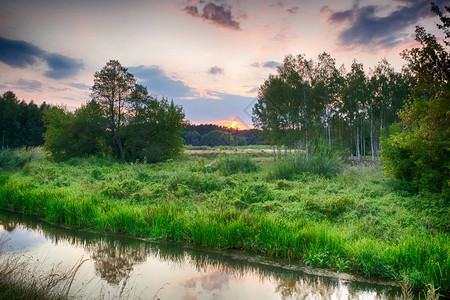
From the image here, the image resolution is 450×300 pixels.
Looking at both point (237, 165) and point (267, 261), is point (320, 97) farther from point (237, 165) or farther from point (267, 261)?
point (267, 261)

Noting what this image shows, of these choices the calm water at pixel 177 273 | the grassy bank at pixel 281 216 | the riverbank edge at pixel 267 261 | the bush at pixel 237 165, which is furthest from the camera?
the bush at pixel 237 165

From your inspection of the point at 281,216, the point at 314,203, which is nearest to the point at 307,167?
the point at 314,203

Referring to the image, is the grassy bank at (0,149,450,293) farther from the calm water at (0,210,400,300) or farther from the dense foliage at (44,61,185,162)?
the dense foliage at (44,61,185,162)

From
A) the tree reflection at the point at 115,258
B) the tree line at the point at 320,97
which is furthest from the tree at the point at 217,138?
the tree reflection at the point at 115,258

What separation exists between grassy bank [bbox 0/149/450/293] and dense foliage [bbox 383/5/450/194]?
673mm

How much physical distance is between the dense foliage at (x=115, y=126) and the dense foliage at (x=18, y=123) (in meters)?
35.0

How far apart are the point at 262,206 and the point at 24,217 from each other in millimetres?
8500

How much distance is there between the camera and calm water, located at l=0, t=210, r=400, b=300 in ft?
15.9

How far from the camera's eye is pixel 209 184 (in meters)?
11.6

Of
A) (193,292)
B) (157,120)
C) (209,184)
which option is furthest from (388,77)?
(193,292)

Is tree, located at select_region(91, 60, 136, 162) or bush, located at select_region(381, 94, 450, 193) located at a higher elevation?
tree, located at select_region(91, 60, 136, 162)

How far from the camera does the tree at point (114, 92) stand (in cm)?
2428

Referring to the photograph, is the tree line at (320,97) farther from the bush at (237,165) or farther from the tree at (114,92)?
the tree at (114,92)

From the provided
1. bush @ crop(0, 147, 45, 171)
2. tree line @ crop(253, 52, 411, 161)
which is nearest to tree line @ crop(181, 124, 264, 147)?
tree line @ crop(253, 52, 411, 161)
